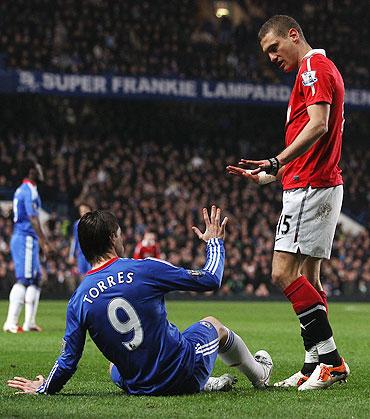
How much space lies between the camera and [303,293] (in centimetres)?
675

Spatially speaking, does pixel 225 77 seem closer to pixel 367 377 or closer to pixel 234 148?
pixel 234 148

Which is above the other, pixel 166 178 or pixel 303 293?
pixel 166 178

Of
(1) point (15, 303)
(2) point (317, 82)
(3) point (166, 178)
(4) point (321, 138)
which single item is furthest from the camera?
(3) point (166, 178)

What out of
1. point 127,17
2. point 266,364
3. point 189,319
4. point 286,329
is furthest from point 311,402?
point 127,17

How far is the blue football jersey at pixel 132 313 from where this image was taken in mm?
5762

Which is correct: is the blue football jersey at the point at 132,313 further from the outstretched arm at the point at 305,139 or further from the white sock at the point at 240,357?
the outstretched arm at the point at 305,139

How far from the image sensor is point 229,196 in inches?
1221

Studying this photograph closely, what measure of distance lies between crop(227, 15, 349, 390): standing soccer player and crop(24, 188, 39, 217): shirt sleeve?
6.51 metres

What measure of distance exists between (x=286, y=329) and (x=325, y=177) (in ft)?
25.0

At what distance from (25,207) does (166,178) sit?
706 inches

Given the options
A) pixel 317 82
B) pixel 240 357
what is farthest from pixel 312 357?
pixel 317 82

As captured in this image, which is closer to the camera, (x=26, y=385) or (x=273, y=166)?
(x=26, y=385)

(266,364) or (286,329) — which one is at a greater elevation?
(266,364)

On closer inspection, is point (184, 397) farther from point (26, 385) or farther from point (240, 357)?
point (26, 385)
